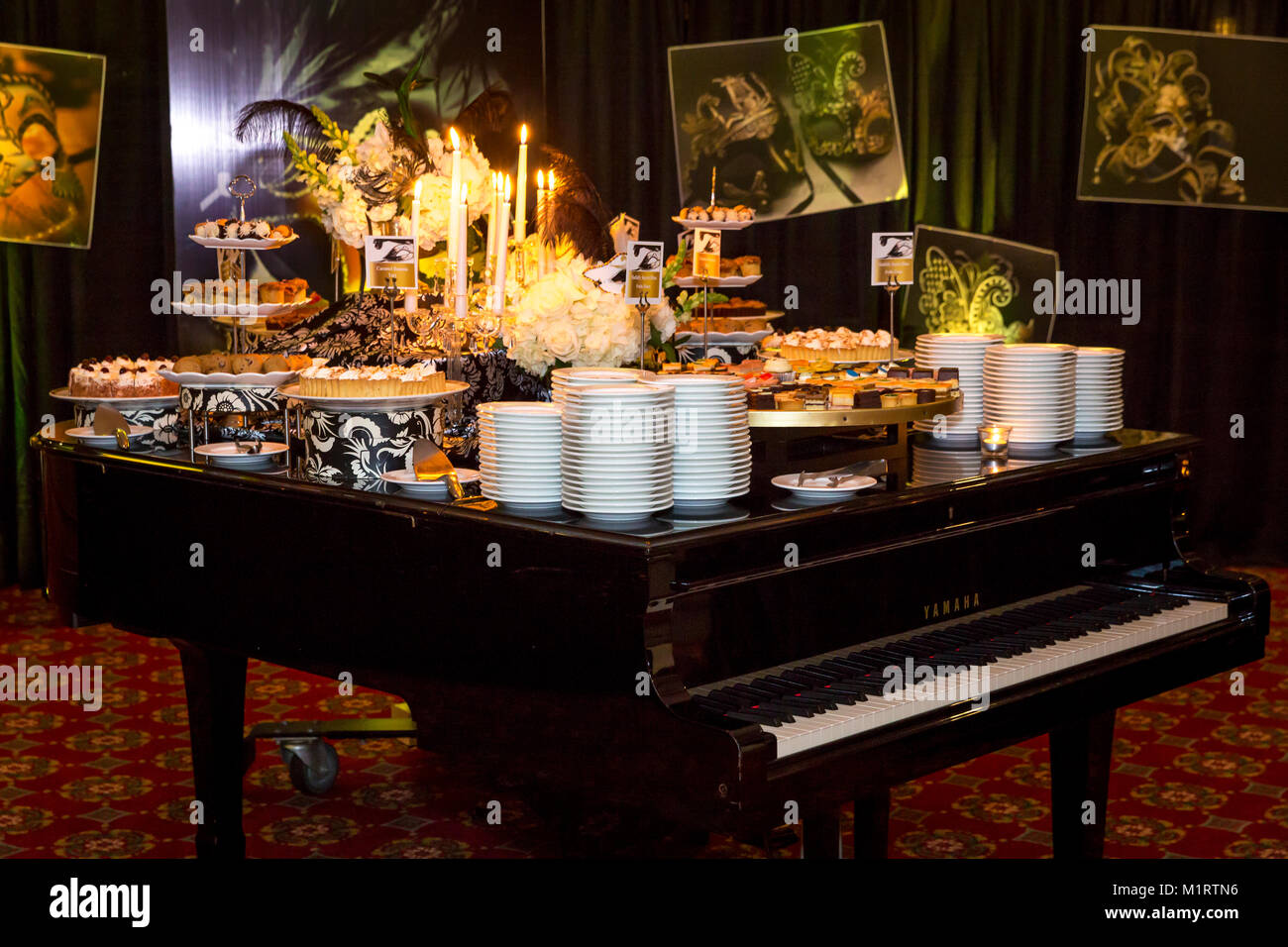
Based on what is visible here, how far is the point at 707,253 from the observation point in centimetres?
410

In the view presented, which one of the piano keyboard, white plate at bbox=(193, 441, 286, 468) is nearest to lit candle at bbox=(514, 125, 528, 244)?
white plate at bbox=(193, 441, 286, 468)

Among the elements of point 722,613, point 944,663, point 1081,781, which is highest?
point 722,613

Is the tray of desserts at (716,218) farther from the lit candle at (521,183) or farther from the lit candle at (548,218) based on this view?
the lit candle at (521,183)

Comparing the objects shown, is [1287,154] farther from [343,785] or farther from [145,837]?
[145,837]

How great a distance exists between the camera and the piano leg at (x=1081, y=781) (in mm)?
3070

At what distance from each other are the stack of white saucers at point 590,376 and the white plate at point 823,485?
32 cm

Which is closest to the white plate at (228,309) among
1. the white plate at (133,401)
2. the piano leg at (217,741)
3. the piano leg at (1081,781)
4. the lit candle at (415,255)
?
the white plate at (133,401)

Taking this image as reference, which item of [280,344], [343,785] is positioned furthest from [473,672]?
[343,785]

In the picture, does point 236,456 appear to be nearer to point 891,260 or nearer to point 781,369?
point 781,369

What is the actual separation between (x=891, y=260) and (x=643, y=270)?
2.77 ft

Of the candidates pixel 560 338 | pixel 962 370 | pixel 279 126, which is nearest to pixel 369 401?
pixel 560 338

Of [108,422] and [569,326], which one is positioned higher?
[569,326]
